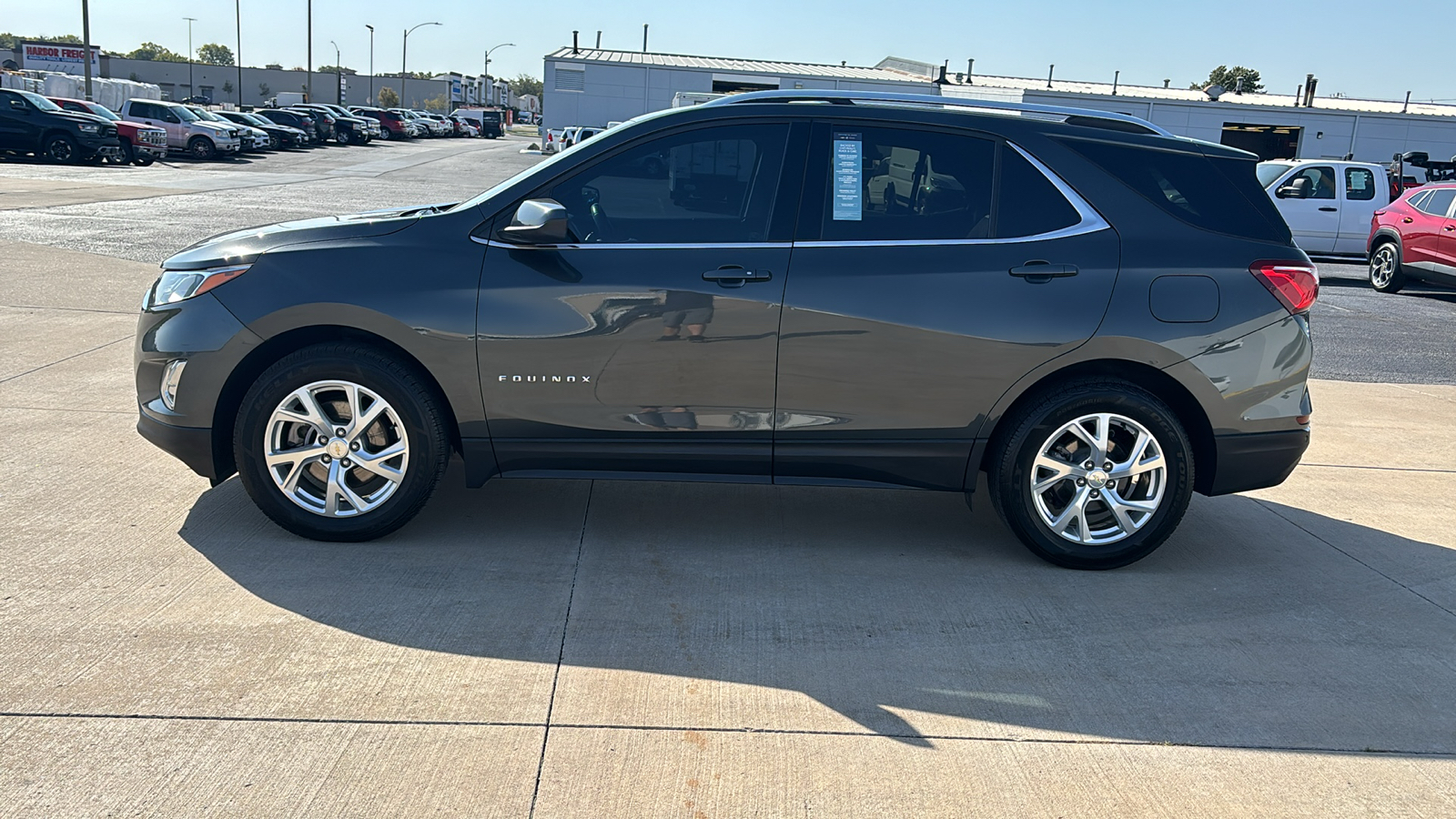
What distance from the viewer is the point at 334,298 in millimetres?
4496

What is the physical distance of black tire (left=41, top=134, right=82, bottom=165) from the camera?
2903 centimetres

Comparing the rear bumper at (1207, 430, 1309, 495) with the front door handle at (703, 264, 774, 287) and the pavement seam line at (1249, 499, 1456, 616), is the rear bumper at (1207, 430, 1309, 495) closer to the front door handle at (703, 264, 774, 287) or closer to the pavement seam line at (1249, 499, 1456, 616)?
the pavement seam line at (1249, 499, 1456, 616)

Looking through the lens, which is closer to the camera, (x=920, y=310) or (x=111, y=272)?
(x=920, y=310)

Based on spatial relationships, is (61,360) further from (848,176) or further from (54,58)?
(54,58)

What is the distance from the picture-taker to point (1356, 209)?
61.6 feet

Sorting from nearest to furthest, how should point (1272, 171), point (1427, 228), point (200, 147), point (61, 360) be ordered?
1. point (61, 360)
2. point (1427, 228)
3. point (1272, 171)
4. point (200, 147)

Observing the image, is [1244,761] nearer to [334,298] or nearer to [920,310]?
[920,310]

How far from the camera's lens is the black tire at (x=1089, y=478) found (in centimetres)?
461

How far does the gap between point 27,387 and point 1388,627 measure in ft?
23.2

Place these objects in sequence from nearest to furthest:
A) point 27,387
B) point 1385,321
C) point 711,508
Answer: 1. point 711,508
2. point 27,387
3. point 1385,321

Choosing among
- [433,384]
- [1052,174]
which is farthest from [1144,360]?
[433,384]

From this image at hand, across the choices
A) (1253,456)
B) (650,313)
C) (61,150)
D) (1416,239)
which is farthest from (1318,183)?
(61,150)

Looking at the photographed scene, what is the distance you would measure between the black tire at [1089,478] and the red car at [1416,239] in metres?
12.3

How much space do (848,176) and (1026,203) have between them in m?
0.71
